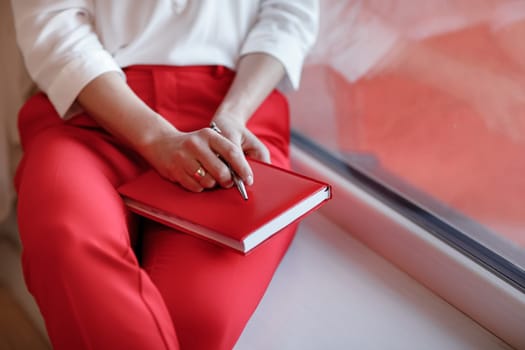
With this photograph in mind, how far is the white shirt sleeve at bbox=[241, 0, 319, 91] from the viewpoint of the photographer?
0.96m

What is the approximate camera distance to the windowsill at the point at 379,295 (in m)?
0.82

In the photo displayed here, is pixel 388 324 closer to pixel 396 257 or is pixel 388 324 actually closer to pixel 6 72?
pixel 396 257

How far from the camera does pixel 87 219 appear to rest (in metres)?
0.68

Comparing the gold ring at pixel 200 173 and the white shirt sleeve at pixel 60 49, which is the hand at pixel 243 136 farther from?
the white shirt sleeve at pixel 60 49

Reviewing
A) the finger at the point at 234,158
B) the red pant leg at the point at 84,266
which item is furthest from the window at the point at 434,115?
the red pant leg at the point at 84,266

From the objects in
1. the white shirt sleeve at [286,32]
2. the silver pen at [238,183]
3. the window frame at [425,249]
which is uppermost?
the white shirt sleeve at [286,32]

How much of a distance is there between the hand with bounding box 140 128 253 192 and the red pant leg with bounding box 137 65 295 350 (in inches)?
3.2

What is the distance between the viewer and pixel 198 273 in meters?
0.72

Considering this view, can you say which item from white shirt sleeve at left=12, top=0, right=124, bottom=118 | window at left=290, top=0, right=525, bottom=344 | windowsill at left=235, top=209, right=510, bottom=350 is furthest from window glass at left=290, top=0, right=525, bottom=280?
white shirt sleeve at left=12, top=0, right=124, bottom=118

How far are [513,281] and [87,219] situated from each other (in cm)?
63

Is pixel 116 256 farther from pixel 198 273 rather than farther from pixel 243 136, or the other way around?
pixel 243 136

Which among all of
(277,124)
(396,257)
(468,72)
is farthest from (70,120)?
(468,72)

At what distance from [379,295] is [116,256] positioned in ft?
1.49

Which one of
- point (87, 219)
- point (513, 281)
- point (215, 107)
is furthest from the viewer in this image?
point (215, 107)
